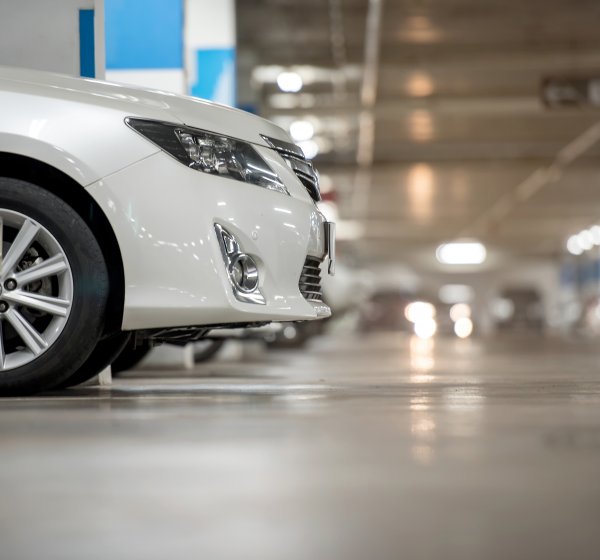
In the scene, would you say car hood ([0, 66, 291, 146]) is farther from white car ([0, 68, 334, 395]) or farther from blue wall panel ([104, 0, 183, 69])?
blue wall panel ([104, 0, 183, 69])

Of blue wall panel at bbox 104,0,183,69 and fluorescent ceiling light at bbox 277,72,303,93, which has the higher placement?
fluorescent ceiling light at bbox 277,72,303,93

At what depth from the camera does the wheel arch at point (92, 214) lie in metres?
5.24

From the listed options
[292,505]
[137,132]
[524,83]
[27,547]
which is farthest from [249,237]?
[524,83]

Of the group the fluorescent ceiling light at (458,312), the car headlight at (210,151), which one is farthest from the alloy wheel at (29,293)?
the fluorescent ceiling light at (458,312)

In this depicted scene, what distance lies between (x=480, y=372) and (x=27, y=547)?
7047 millimetres

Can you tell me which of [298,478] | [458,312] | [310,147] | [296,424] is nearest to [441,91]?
[310,147]

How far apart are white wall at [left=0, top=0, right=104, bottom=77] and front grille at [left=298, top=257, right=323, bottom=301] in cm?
246

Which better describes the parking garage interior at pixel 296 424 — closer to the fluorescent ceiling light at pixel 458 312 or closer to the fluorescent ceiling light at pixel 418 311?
the fluorescent ceiling light at pixel 418 311

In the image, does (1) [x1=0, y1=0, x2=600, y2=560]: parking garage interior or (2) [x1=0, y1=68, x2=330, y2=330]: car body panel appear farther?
(2) [x1=0, y1=68, x2=330, y2=330]: car body panel

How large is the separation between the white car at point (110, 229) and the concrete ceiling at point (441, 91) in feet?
45.5

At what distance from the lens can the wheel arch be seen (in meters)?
5.24

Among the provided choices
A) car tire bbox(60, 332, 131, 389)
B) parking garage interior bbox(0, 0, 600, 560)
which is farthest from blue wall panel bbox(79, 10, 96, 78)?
car tire bbox(60, 332, 131, 389)

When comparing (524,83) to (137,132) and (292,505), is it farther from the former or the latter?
(292,505)

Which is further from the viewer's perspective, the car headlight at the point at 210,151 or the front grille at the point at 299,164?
the front grille at the point at 299,164
